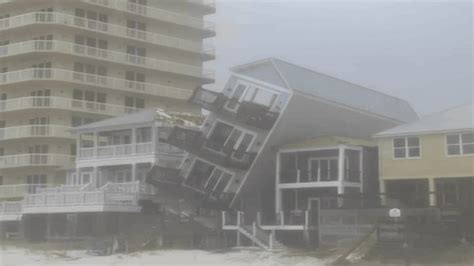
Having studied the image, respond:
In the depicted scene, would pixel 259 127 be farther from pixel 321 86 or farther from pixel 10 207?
pixel 10 207

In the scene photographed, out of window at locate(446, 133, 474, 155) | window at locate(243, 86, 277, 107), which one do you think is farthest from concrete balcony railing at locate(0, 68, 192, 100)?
window at locate(446, 133, 474, 155)

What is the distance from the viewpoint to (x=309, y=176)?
27531 millimetres

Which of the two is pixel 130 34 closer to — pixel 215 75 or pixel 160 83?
pixel 160 83

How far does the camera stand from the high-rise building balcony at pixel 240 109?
89.8 feet

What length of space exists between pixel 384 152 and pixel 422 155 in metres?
1.37

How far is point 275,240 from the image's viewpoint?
83.5 feet

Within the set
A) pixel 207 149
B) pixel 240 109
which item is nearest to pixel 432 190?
pixel 240 109

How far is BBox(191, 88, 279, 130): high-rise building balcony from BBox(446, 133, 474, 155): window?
6.28 m

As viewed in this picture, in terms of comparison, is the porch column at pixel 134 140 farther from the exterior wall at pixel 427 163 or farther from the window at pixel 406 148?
the window at pixel 406 148

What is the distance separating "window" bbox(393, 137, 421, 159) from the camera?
82.8 feet

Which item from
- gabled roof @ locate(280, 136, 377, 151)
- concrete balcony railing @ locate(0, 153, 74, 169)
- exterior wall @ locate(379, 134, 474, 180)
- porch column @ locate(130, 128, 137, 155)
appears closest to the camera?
exterior wall @ locate(379, 134, 474, 180)

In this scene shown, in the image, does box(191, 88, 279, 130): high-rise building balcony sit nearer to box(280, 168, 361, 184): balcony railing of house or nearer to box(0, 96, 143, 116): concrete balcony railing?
box(280, 168, 361, 184): balcony railing of house

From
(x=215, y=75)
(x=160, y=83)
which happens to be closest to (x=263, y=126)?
(x=215, y=75)

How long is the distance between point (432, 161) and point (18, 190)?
55.0 feet
